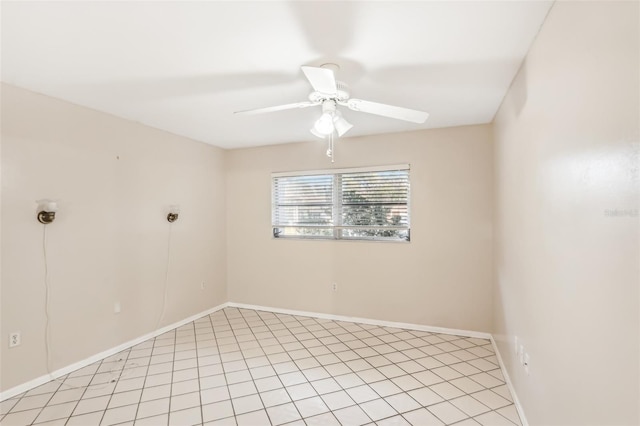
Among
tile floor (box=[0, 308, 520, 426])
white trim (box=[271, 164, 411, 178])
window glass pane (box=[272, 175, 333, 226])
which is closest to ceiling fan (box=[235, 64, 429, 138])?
white trim (box=[271, 164, 411, 178])

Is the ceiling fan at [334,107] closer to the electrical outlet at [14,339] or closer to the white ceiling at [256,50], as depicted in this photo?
the white ceiling at [256,50]

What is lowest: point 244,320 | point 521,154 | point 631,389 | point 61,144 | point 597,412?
point 244,320

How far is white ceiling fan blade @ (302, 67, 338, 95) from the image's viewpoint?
163cm

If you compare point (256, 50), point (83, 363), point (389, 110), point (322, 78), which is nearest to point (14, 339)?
point (83, 363)

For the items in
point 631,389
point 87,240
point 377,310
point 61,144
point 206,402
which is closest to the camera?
point 631,389

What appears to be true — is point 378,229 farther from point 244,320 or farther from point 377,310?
point 244,320

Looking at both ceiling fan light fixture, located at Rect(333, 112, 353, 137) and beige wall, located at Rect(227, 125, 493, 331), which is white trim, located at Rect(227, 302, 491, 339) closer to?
beige wall, located at Rect(227, 125, 493, 331)

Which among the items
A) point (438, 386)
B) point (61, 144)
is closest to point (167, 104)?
point (61, 144)

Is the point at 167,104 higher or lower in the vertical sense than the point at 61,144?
higher

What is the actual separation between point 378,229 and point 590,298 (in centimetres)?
281

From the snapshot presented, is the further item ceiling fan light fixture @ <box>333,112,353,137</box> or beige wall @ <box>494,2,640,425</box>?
ceiling fan light fixture @ <box>333,112,353,137</box>

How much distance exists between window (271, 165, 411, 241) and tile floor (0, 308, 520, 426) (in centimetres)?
128

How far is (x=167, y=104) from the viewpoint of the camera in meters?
2.79

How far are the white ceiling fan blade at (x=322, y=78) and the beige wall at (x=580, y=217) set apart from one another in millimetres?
1075
